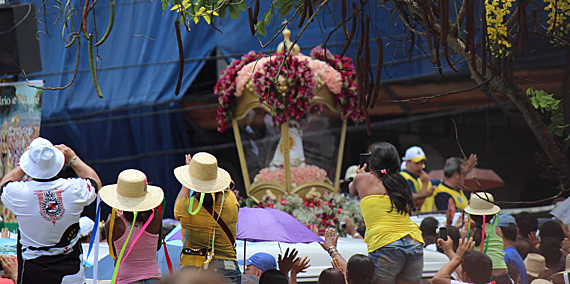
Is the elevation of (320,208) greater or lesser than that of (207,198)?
lesser

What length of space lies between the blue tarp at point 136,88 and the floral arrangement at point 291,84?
316 cm

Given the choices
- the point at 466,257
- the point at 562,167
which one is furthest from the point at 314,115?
the point at 562,167

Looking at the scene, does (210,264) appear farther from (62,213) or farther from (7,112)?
(7,112)

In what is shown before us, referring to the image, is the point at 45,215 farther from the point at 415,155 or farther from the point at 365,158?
the point at 415,155

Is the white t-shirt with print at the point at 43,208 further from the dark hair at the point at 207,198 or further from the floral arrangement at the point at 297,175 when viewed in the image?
the floral arrangement at the point at 297,175

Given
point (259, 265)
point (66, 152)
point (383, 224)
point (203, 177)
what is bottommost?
point (259, 265)

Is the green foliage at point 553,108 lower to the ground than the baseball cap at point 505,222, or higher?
higher

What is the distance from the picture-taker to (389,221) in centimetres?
480

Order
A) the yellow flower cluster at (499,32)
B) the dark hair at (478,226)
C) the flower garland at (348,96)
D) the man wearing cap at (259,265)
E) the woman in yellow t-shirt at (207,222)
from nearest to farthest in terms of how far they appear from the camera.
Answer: the yellow flower cluster at (499,32) → the woman in yellow t-shirt at (207,222) → the man wearing cap at (259,265) → the dark hair at (478,226) → the flower garland at (348,96)

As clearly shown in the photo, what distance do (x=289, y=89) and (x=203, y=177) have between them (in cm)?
344

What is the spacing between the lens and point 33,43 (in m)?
7.13

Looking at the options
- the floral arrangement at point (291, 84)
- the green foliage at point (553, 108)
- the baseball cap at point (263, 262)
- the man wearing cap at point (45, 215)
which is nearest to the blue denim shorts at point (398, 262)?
the baseball cap at point (263, 262)

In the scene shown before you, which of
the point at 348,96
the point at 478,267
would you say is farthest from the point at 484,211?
the point at 348,96

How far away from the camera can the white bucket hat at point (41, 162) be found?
434cm
